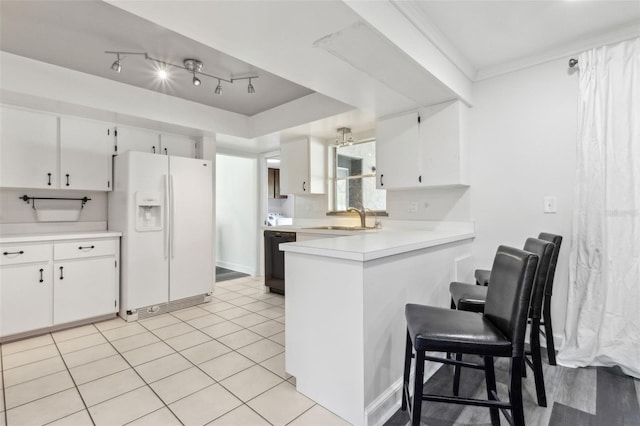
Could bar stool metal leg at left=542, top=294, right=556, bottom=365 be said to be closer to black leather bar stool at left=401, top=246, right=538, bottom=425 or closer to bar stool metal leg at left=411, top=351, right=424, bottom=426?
black leather bar stool at left=401, top=246, right=538, bottom=425

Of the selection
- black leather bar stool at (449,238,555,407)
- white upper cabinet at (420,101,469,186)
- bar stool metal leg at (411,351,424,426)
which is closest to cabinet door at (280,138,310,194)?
white upper cabinet at (420,101,469,186)

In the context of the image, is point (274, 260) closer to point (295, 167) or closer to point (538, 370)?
point (295, 167)

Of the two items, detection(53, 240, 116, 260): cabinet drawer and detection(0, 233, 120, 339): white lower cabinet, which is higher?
detection(53, 240, 116, 260): cabinet drawer

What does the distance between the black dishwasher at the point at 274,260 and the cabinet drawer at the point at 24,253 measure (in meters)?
2.28

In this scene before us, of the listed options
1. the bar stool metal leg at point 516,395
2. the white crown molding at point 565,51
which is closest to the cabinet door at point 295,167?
the white crown molding at point 565,51

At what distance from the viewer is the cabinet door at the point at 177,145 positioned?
149 inches

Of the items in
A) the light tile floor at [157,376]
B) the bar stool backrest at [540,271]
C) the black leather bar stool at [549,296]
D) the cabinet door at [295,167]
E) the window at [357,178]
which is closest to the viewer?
the bar stool backrest at [540,271]

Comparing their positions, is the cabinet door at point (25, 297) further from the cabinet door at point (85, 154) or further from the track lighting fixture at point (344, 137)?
the track lighting fixture at point (344, 137)

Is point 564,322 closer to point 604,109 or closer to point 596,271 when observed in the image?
point 596,271

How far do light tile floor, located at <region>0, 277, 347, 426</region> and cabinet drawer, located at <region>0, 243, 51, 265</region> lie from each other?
719mm

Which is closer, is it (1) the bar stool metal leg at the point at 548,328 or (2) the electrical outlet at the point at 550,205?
(1) the bar stool metal leg at the point at 548,328

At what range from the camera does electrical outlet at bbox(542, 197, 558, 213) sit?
2445 millimetres

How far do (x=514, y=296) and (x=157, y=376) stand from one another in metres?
2.22

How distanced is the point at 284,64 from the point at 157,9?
0.78 meters
